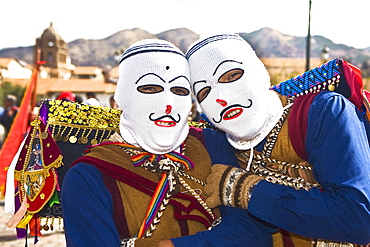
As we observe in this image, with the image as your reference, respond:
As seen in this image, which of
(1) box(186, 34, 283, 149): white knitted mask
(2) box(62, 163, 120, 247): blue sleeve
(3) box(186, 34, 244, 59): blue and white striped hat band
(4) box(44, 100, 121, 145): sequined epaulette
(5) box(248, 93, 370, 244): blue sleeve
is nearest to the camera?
(5) box(248, 93, 370, 244): blue sleeve

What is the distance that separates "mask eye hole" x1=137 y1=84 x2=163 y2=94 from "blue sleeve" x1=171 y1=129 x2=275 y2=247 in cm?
55

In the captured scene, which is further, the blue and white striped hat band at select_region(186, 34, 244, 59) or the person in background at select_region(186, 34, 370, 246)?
the blue and white striped hat band at select_region(186, 34, 244, 59)

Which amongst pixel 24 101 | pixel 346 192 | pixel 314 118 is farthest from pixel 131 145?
pixel 24 101

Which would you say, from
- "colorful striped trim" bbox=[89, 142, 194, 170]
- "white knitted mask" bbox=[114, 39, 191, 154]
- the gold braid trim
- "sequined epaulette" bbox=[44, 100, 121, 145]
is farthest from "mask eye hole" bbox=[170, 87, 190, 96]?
the gold braid trim

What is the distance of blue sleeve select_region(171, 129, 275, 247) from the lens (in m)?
2.34

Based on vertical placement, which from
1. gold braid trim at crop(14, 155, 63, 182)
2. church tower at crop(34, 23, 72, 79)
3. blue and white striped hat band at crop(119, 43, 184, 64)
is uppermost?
blue and white striped hat band at crop(119, 43, 184, 64)

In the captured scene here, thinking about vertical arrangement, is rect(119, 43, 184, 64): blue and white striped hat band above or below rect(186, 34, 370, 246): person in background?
above

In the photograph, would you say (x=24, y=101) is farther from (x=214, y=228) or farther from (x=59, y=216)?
(x=214, y=228)

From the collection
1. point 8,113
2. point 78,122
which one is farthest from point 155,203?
point 8,113

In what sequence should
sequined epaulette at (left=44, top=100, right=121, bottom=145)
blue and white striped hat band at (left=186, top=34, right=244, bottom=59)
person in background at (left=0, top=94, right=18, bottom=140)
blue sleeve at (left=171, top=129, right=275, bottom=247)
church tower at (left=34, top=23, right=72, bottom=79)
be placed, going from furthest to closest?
church tower at (left=34, top=23, right=72, bottom=79), person in background at (left=0, top=94, right=18, bottom=140), sequined epaulette at (left=44, top=100, right=121, bottom=145), blue and white striped hat band at (left=186, top=34, right=244, bottom=59), blue sleeve at (left=171, top=129, right=275, bottom=247)

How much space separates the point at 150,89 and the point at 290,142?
0.77 meters

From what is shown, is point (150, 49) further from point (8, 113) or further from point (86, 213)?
point (8, 113)

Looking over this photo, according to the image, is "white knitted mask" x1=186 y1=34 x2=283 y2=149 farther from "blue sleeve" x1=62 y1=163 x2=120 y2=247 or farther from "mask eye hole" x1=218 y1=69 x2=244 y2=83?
"blue sleeve" x1=62 y1=163 x2=120 y2=247

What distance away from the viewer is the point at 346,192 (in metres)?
2.05
